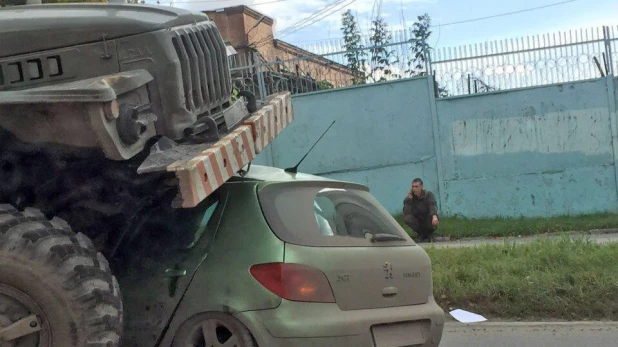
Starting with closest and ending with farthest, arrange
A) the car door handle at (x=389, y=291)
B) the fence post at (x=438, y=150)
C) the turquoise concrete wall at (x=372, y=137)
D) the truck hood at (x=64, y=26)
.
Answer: the truck hood at (x=64, y=26) < the car door handle at (x=389, y=291) < the fence post at (x=438, y=150) < the turquoise concrete wall at (x=372, y=137)

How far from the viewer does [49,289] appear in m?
3.70

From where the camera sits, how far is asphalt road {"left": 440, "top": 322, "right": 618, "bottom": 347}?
6133 millimetres

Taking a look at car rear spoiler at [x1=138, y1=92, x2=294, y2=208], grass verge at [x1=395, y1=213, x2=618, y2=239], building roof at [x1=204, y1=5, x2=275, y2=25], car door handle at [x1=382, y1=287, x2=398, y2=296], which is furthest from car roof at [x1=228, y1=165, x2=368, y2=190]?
building roof at [x1=204, y1=5, x2=275, y2=25]

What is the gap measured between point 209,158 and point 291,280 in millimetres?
807

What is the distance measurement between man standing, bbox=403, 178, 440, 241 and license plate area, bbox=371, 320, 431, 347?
308 inches

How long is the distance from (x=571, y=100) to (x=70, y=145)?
11.4m

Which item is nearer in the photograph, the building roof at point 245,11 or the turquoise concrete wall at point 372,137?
the turquoise concrete wall at point 372,137

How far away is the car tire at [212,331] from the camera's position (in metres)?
4.17

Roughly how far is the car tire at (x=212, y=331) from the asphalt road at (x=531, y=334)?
8.46 ft

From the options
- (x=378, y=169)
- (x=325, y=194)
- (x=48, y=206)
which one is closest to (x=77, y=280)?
(x=48, y=206)

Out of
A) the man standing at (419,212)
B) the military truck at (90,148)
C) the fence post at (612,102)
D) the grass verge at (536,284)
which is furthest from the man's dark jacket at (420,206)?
the military truck at (90,148)

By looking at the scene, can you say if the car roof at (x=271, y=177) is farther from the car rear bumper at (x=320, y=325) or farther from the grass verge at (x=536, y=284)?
the grass verge at (x=536, y=284)

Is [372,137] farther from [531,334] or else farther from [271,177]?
[271,177]

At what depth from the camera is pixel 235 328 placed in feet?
13.7
